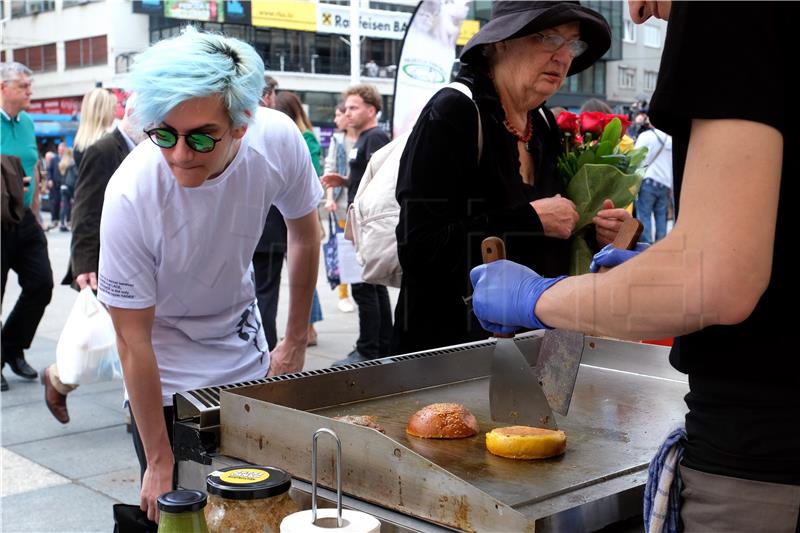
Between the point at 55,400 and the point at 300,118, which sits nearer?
the point at 55,400

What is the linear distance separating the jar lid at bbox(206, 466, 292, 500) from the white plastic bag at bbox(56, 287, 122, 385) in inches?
130

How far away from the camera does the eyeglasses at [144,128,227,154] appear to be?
232 cm

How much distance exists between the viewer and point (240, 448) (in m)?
1.87

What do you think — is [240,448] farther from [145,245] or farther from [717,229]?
[717,229]

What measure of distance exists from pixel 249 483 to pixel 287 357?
158cm

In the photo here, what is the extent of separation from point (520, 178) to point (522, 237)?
0.20m

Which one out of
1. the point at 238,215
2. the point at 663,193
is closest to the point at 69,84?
the point at 663,193

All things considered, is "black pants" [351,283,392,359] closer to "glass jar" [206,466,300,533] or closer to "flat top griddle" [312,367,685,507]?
"flat top griddle" [312,367,685,507]

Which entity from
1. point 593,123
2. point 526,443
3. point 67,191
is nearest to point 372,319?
point 593,123

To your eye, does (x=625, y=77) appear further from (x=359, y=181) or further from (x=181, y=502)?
(x=181, y=502)

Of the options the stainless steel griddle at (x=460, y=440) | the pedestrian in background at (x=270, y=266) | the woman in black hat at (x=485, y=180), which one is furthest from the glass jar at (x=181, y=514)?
the pedestrian in background at (x=270, y=266)

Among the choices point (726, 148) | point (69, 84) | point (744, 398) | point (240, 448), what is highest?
point (69, 84)

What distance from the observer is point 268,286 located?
5871 millimetres

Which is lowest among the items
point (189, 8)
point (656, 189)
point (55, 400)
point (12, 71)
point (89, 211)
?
point (55, 400)
